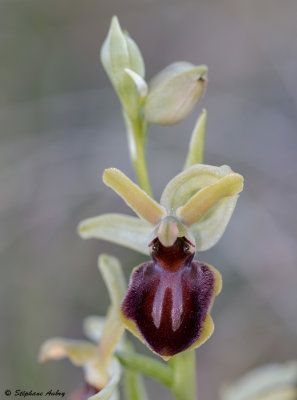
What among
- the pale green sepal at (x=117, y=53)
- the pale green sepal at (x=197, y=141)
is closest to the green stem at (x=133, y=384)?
the pale green sepal at (x=197, y=141)

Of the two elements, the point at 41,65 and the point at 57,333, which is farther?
the point at 41,65

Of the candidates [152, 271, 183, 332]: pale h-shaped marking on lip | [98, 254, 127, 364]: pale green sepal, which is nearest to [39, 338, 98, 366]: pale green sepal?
[98, 254, 127, 364]: pale green sepal

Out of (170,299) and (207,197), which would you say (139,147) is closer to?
(207,197)

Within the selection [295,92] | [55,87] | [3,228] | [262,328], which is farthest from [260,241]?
[55,87]

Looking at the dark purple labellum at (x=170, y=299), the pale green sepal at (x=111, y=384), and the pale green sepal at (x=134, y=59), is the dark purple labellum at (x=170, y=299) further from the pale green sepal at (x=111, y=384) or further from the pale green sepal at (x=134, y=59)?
the pale green sepal at (x=134, y=59)

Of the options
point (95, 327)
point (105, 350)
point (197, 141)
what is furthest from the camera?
point (95, 327)

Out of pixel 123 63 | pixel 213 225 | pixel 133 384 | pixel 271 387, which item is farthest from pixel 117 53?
pixel 271 387

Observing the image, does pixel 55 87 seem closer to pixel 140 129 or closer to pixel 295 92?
pixel 295 92
